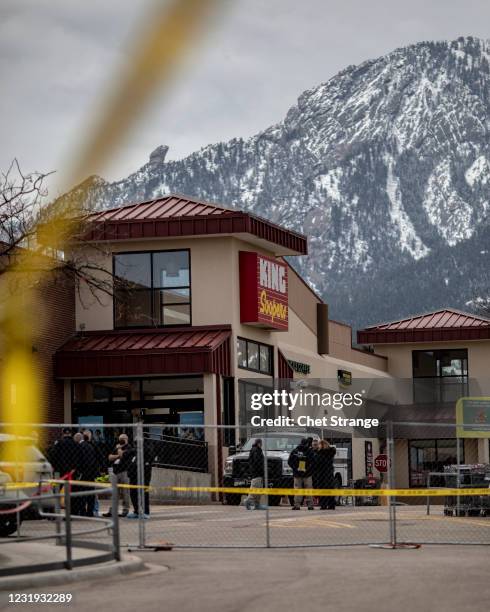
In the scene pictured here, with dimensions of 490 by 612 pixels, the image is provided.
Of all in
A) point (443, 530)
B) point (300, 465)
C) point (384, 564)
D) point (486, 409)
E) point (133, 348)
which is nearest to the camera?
point (384, 564)

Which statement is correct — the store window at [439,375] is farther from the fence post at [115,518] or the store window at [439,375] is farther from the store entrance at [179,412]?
the fence post at [115,518]

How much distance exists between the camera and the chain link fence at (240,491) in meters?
24.2

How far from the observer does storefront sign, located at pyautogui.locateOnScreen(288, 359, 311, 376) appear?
51.7 meters

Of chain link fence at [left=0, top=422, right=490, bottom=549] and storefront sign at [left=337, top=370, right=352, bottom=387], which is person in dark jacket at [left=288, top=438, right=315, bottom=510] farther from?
storefront sign at [left=337, top=370, right=352, bottom=387]

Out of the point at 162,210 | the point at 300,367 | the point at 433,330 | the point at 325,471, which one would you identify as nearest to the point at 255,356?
the point at 162,210

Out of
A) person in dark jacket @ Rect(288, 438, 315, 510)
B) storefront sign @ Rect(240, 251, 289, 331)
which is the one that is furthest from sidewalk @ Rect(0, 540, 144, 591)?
storefront sign @ Rect(240, 251, 289, 331)

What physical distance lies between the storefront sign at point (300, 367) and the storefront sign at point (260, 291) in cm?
353

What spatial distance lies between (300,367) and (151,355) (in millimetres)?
9751

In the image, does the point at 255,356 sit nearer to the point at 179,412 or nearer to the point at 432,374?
the point at 179,412

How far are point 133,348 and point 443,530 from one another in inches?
724

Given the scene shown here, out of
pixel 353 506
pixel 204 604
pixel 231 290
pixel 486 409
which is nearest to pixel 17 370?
pixel 231 290

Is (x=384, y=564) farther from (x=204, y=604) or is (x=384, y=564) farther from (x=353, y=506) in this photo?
(x=353, y=506)

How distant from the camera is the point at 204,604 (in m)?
15.1

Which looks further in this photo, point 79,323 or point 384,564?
point 79,323
